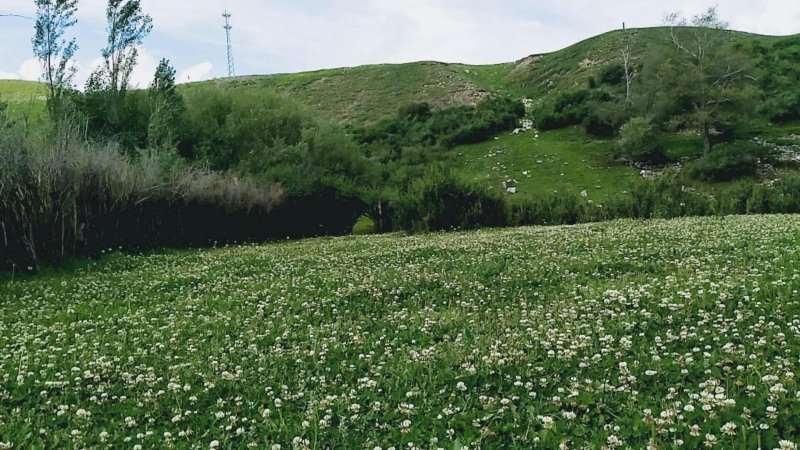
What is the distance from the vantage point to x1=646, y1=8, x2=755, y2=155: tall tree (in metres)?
60.9

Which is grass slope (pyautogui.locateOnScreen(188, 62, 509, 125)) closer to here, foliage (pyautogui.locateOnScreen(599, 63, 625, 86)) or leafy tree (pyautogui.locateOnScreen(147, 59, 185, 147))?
foliage (pyautogui.locateOnScreen(599, 63, 625, 86))

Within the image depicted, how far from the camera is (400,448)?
439 centimetres

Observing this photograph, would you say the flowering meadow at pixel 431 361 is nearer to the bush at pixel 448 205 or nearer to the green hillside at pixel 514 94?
the bush at pixel 448 205

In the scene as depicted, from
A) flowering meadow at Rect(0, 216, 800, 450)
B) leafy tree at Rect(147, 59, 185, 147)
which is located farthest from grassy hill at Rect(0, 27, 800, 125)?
flowering meadow at Rect(0, 216, 800, 450)

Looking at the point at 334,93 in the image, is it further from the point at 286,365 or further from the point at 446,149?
the point at 286,365

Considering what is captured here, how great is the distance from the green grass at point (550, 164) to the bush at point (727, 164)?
5.97 m

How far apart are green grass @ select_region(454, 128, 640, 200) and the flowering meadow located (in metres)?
41.8

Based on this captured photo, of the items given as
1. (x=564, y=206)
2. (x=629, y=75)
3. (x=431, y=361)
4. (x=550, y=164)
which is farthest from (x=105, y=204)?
(x=629, y=75)

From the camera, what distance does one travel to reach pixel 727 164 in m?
55.6

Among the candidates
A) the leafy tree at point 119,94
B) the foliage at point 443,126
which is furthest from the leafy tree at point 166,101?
the foliage at point 443,126

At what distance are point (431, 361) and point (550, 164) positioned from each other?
59679 mm

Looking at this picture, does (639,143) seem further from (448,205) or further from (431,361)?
(431,361)

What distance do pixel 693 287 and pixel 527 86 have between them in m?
104

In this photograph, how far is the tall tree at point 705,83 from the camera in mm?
60875
